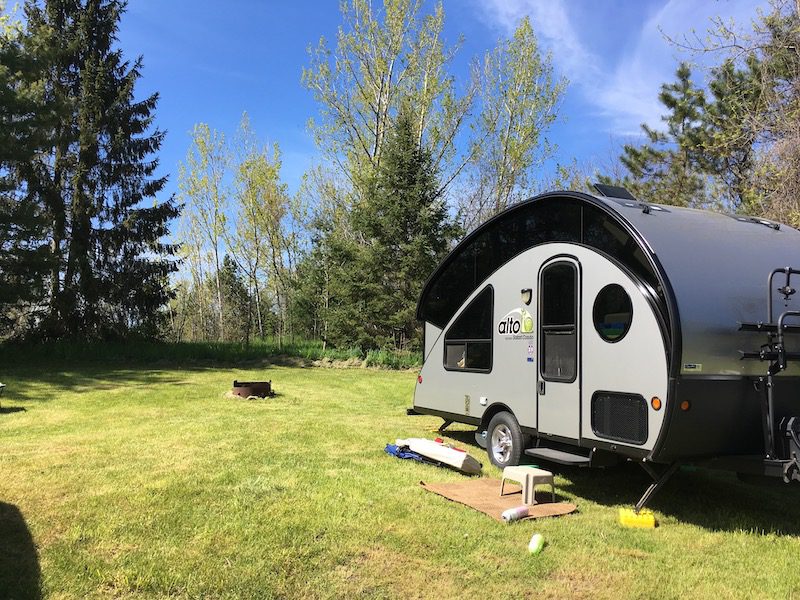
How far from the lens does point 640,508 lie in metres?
5.12

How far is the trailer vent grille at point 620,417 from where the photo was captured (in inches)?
190

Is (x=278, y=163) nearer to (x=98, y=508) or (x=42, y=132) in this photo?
(x=42, y=132)

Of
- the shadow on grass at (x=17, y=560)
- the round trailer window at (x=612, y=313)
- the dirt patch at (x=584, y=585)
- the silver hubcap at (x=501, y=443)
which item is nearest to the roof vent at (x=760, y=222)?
the round trailer window at (x=612, y=313)

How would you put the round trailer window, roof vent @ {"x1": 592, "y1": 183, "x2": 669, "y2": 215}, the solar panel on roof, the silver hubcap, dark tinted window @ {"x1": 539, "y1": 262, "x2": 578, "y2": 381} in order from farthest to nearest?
the silver hubcap, the solar panel on roof, dark tinted window @ {"x1": 539, "y1": 262, "x2": 578, "y2": 381}, roof vent @ {"x1": 592, "y1": 183, "x2": 669, "y2": 215}, the round trailer window

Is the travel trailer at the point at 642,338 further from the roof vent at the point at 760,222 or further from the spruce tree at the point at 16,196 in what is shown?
the spruce tree at the point at 16,196

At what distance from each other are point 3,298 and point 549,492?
691 inches

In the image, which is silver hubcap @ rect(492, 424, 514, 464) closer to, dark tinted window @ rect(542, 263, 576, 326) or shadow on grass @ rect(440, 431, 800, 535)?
shadow on grass @ rect(440, 431, 800, 535)

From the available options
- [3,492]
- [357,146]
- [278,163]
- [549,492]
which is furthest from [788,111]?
[278,163]

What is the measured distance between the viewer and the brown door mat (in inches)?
205

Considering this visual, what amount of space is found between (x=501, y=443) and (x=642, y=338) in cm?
246

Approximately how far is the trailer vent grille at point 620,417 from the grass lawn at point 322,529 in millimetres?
761

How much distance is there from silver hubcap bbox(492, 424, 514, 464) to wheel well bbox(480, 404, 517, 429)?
0.18 m

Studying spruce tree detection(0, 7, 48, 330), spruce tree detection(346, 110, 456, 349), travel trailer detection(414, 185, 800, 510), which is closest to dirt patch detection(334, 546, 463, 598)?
travel trailer detection(414, 185, 800, 510)

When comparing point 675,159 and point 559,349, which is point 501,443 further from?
point 675,159
